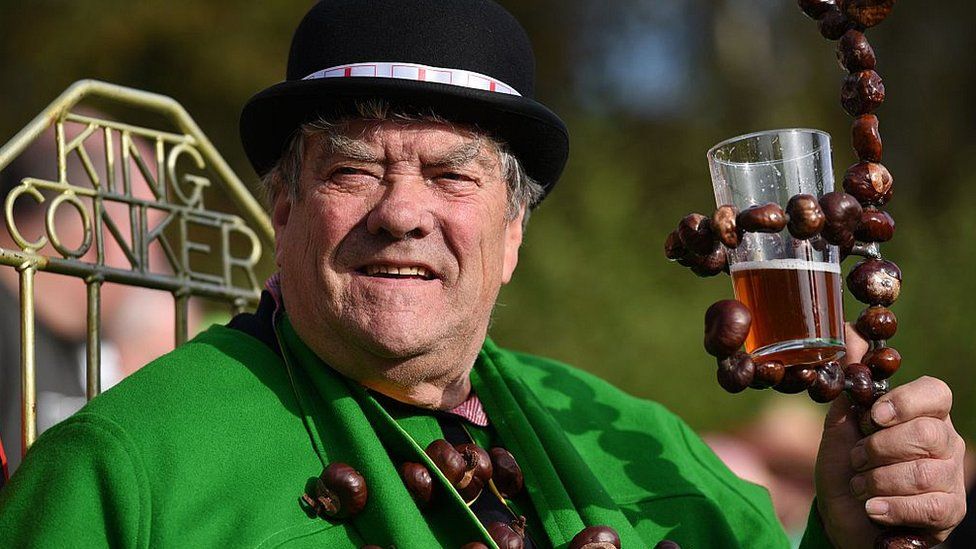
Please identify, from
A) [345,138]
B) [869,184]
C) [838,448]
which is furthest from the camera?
[345,138]

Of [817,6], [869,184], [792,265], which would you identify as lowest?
[792,265]

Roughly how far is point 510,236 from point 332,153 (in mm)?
525

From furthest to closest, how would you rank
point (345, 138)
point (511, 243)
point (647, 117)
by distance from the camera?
point (647, 117), point (511, 243), point (345, 138)

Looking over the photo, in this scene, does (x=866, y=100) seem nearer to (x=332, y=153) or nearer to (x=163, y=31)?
(x=332, y=153)

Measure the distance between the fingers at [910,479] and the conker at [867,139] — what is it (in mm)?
608

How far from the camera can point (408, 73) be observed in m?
2.83

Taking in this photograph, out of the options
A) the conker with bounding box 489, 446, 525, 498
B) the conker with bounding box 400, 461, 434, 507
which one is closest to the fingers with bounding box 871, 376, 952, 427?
the conker with bounding box 489, 446, 525, 498

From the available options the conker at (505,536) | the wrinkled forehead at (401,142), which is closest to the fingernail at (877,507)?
the conker at (505,536)

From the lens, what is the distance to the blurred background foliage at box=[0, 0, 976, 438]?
781cm

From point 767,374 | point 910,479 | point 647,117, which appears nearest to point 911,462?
point 910,479

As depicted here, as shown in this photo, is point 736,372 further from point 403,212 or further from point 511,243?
point 511,243

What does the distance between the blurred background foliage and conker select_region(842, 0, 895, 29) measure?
5053 millimetres

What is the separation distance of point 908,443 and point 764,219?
61 centimetres

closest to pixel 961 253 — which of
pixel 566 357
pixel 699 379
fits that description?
pixel 699 379
